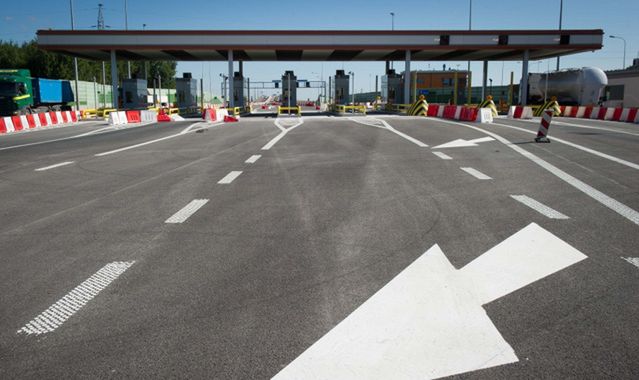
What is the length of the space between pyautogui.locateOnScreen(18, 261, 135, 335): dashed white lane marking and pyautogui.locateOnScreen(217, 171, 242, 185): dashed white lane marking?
451 cm

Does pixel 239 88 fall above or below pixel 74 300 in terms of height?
above

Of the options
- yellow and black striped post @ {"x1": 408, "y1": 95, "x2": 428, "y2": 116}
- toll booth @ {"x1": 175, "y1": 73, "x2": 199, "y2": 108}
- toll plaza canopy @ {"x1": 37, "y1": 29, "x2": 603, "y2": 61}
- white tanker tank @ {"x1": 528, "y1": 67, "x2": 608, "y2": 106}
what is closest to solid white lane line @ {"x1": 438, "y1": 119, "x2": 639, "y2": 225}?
yellow and black striped post @ {"x1": 408, "y1": 95, "x2": 428, "y2": 116}

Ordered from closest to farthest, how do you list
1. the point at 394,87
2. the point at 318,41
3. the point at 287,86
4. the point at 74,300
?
the point at 74,300
the point at 318,41
the point at 394,87
the point at 287,86

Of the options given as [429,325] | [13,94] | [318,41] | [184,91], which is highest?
[318,41]

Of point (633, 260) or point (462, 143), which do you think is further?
point (462, 143)

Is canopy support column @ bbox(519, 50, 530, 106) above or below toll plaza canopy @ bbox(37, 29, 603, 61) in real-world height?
below

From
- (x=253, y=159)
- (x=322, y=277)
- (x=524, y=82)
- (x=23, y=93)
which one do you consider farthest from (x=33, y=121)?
(x=524, y=82)

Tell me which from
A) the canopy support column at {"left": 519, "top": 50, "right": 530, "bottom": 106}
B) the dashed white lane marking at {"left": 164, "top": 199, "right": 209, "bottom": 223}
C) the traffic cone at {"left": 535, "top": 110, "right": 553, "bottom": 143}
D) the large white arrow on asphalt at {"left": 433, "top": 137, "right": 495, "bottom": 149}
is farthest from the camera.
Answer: the canopy support column at {"left": 519, "top": 50, "right": 530, "bottom": 106}

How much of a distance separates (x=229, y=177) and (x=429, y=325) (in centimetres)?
682

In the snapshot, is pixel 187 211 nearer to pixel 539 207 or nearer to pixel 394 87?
pixel 539 207

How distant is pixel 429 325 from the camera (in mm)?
3398

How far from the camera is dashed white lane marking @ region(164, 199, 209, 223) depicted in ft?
20.7

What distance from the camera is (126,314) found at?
355cm

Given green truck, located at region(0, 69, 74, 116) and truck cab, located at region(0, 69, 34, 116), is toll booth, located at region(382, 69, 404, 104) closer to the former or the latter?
green truck, located at region(0, 69, 74, 116)
